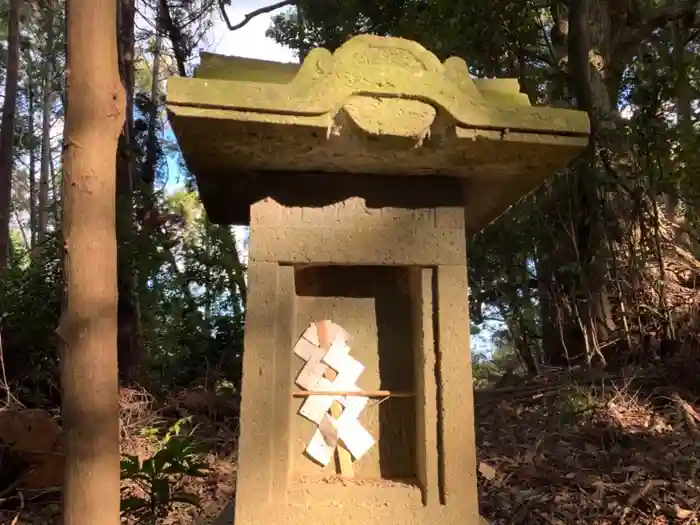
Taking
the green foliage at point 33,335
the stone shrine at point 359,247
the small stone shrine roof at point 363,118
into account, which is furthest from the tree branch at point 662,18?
the green foliage at point 33,335

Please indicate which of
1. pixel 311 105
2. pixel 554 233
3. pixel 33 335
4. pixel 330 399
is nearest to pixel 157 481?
pixel 330 399

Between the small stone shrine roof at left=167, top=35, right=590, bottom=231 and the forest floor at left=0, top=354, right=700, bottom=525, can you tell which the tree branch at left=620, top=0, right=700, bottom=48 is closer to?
the forest floor at left=0, top=354, right=700, bottom=525

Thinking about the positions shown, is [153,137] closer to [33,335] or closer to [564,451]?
[33,335]

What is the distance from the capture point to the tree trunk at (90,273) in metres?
2.43

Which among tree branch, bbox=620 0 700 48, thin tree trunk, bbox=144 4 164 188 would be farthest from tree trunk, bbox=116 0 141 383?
tree branch, bbox=620 0 700 48

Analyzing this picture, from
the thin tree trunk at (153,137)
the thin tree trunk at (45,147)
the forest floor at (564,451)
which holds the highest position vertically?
the thin tree trunk at (45,147)

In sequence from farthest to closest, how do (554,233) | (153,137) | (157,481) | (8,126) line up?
(8,126) → (153,137) → (554,233) → (157,481)

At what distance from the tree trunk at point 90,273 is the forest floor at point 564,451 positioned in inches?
97.8

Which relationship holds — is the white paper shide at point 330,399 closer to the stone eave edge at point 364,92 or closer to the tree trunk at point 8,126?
the stone eave edge at point 364,92

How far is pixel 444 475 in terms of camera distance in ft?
8.63

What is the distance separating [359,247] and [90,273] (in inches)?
41.8

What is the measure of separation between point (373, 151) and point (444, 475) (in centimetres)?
130

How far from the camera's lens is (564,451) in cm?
488

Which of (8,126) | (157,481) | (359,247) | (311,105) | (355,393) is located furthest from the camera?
(8,126)
